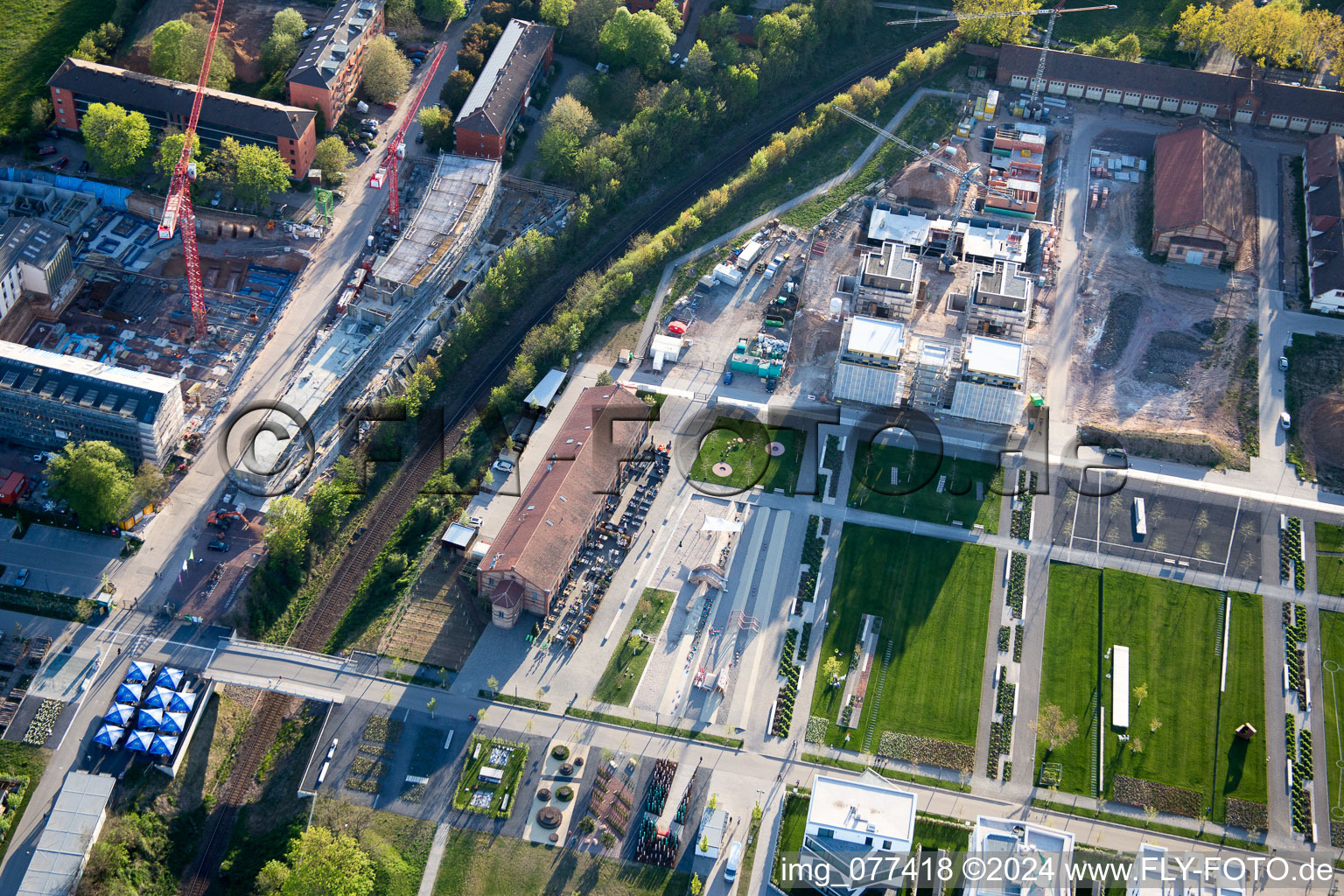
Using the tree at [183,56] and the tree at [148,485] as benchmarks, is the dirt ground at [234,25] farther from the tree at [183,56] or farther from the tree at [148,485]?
the tree at [148,485]

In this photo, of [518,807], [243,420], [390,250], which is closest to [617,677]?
[518,807]

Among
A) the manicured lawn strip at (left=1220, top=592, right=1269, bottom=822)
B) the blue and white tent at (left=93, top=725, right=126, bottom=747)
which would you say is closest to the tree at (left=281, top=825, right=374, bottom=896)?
the blue and white tent at (left=93, top=725, right=126, bottom=747)

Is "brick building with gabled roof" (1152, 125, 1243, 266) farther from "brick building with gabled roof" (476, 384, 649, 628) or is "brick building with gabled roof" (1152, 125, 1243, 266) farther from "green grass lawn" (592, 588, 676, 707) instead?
"green grass lawn" (592, 588, 676, 707)

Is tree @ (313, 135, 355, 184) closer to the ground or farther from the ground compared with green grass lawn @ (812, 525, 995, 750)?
farther from the ground

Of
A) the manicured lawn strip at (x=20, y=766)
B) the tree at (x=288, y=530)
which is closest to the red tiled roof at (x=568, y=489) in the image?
the tree at (x=288, y=530)

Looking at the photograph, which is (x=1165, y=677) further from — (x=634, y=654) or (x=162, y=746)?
(x=162, y=746)

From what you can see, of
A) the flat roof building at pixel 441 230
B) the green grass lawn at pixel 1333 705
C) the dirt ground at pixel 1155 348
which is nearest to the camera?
the green grass lawn at pixel 1333 705
